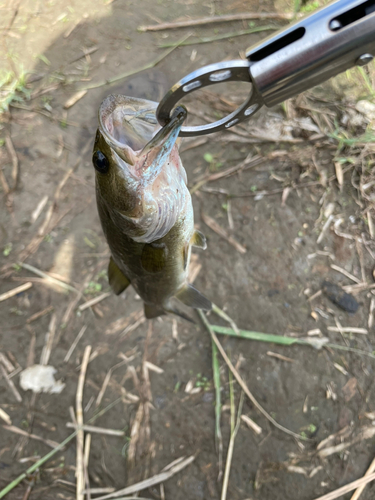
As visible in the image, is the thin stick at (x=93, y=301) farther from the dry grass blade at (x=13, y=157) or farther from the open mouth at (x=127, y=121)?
the open mouth at (x=127, y=121)

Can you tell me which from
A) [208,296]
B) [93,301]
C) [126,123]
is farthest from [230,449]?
[126,123]

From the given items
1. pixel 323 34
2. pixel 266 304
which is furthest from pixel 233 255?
pixel 323 34

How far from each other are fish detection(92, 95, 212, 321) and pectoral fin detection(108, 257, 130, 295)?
0.17 m

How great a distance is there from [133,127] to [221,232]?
5.91 feet

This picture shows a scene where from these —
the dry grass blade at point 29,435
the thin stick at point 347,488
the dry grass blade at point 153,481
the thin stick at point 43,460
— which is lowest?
the thin stick at point 347,488

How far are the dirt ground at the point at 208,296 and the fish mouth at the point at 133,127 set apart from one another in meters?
1.77

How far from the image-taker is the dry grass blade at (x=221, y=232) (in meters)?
2.86

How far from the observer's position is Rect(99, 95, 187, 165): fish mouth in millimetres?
1021

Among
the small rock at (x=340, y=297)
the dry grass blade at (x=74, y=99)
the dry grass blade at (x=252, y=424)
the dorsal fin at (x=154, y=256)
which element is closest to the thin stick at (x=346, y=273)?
the small rock at (x=340, y=297)

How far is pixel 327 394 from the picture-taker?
8.27 ft

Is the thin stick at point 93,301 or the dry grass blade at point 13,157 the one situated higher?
the dry grass blade at point 13,157

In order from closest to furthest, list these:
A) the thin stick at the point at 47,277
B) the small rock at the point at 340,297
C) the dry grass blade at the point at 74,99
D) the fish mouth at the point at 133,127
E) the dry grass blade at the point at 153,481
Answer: the fish mouth at the point at 133,127, the dry grass blade at the point at 153,481, the small rock at the point at 340,297, the thin stick at the point at 47,277, the dry grass blade at the point at 74,99

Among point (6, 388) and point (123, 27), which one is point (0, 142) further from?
Result: point (6, 388)

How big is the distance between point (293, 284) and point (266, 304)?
309 mm
